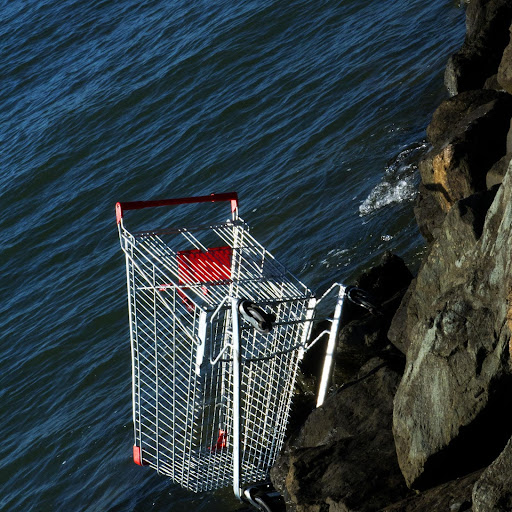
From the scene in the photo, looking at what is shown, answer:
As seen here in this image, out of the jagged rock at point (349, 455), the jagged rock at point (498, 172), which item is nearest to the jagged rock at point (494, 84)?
the jagged rock at point (498, 172)

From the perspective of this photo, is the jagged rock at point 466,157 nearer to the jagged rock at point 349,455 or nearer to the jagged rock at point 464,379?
the jagged rock at point 349,455

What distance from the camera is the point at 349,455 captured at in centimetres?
480

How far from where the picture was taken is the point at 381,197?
968 centimetres

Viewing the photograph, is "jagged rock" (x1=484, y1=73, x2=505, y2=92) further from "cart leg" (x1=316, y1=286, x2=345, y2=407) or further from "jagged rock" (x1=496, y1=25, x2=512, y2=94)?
"cart leg" (x1=316, y1=286, x2=345, y2=407)

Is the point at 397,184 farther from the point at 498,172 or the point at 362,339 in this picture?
the point at 362,339

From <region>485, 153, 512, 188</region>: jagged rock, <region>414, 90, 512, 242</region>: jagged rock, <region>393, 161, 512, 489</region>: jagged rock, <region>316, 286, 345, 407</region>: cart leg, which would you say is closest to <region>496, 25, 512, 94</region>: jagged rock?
<region>414, 90, 512, 242</region>: jagged rock

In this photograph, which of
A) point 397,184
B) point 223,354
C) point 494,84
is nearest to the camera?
point 223,354

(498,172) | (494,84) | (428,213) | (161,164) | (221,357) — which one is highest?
(221,357)

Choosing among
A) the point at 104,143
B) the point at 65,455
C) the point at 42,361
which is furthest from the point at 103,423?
the point at 104,143

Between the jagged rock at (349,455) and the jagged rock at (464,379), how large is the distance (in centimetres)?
20

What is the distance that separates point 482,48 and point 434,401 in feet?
21.1

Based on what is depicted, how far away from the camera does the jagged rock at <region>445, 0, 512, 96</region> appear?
9.84m

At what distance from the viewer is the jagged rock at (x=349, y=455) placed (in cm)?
452

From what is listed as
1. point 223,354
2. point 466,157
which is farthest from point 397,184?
point 223,354
